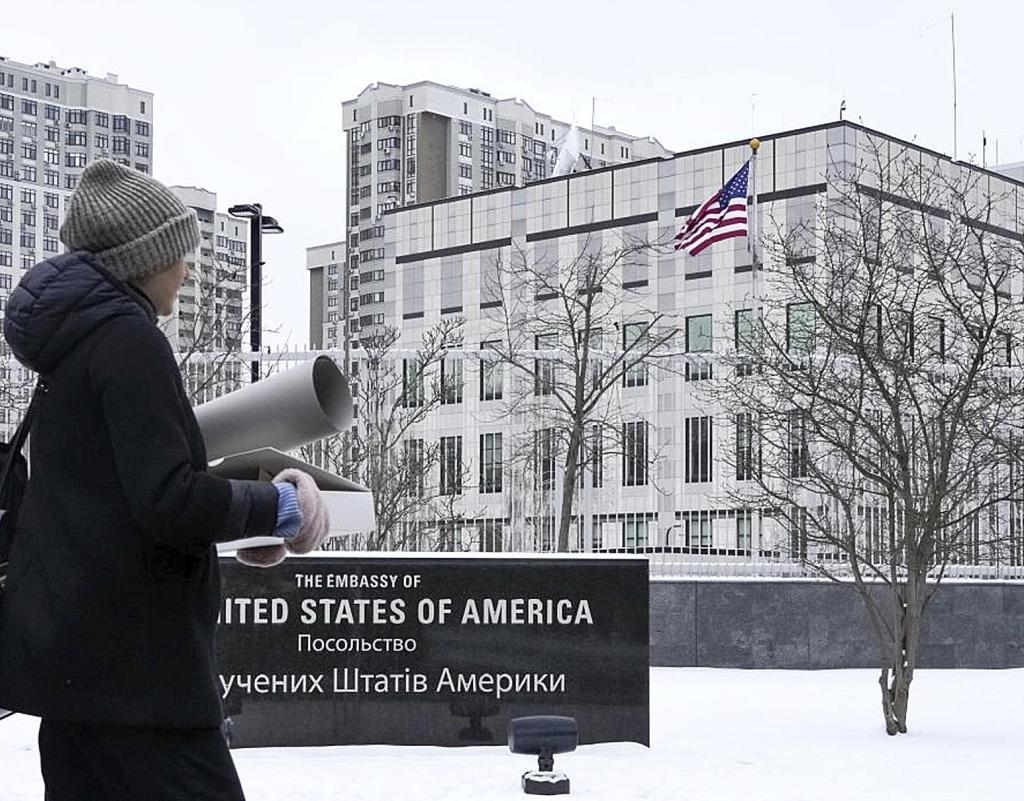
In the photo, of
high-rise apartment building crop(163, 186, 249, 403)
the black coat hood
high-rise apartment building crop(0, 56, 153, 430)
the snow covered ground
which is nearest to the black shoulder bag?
the black coat hood

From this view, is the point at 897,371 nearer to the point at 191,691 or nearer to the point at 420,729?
the point at 420,729

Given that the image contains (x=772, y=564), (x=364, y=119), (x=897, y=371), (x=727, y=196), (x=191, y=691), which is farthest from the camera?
(x=364, y=119)

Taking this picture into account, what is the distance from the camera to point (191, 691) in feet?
9.57

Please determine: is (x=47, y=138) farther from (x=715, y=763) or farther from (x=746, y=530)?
(x=715, y=763)

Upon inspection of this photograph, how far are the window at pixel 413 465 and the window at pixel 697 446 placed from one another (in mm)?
3424

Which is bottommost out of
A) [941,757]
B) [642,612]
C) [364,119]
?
[941,757]

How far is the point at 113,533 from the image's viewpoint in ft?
9.39

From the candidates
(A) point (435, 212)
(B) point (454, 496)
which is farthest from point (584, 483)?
(A) point (435, 212)

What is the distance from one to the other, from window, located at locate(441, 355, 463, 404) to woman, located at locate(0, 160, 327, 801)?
16.3 metres

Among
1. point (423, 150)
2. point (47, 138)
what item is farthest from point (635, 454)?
point (47, 138)

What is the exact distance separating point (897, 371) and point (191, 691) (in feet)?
30.7

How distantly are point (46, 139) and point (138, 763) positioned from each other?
165330 millimetres

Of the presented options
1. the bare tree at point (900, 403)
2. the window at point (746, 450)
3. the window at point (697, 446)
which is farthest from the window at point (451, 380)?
the bare tree at point (900, 403)

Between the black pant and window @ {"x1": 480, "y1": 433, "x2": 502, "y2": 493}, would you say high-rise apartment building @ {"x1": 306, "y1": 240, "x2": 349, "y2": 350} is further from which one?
the black pant
